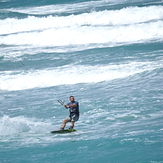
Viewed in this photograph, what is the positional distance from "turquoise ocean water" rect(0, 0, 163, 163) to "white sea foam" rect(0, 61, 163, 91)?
0.05 meters

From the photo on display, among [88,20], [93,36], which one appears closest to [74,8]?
[88,20]

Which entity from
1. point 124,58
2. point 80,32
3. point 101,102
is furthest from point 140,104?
point 80,32

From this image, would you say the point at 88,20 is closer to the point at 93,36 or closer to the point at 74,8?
the point at 93,36

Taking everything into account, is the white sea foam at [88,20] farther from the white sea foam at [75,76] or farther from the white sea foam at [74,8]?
the white sea foam at [75,76]

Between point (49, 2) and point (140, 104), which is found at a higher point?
point (49, 2)

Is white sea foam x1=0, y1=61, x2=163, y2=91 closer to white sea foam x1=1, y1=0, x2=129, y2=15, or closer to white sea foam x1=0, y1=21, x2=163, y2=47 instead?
white sea foam x1=0, y1=21, x2=163, y2=47

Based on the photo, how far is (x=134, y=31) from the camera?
2955 cm

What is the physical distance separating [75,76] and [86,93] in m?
3.09

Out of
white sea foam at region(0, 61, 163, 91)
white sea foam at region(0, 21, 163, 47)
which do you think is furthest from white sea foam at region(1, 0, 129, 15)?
white sea foam at region(0, 61, 163, 91)

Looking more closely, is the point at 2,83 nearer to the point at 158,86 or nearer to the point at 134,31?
the point at 158,86

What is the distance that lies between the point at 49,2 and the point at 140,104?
53.3 metres

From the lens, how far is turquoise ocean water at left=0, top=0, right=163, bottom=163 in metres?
10.2

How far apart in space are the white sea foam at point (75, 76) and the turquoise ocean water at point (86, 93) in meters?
0.05

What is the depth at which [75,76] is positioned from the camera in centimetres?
1919
